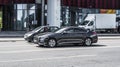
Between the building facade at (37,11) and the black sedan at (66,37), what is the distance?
71.4ft

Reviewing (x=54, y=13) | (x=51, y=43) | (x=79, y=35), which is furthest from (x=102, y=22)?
(x=51, y=43)

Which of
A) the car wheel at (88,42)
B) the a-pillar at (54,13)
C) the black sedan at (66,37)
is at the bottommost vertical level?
the car wheel at (88,42)

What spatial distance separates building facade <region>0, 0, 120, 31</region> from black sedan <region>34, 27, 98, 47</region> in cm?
2176

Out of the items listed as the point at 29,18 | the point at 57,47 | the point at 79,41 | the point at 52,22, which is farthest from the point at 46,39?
the point at 29,18

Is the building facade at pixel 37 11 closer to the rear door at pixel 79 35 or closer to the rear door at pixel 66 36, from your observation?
the rear door at pixel 79 35

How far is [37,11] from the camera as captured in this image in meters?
53.9

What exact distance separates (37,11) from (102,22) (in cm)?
935

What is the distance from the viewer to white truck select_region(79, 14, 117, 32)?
167 feet

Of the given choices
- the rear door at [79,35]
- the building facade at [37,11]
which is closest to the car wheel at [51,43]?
the rear door at [79,35]

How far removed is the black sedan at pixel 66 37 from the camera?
24797 millimetres

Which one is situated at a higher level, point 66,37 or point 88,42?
point 66,37

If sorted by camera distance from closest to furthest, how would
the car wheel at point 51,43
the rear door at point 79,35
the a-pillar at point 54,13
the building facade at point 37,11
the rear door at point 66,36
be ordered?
the car wheel at point 51,43 < the rear door at point 66,36 < the rear door at point 79,35 < the a-pillar at point 54,13 < the building facade at point 37,11

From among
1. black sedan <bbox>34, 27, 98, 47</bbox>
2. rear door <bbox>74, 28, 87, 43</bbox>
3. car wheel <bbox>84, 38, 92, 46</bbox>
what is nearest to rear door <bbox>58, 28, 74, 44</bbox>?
black sedan <bbox>34, 27, 98, 47</bbox>

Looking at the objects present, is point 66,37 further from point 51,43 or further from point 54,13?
point 54,13
